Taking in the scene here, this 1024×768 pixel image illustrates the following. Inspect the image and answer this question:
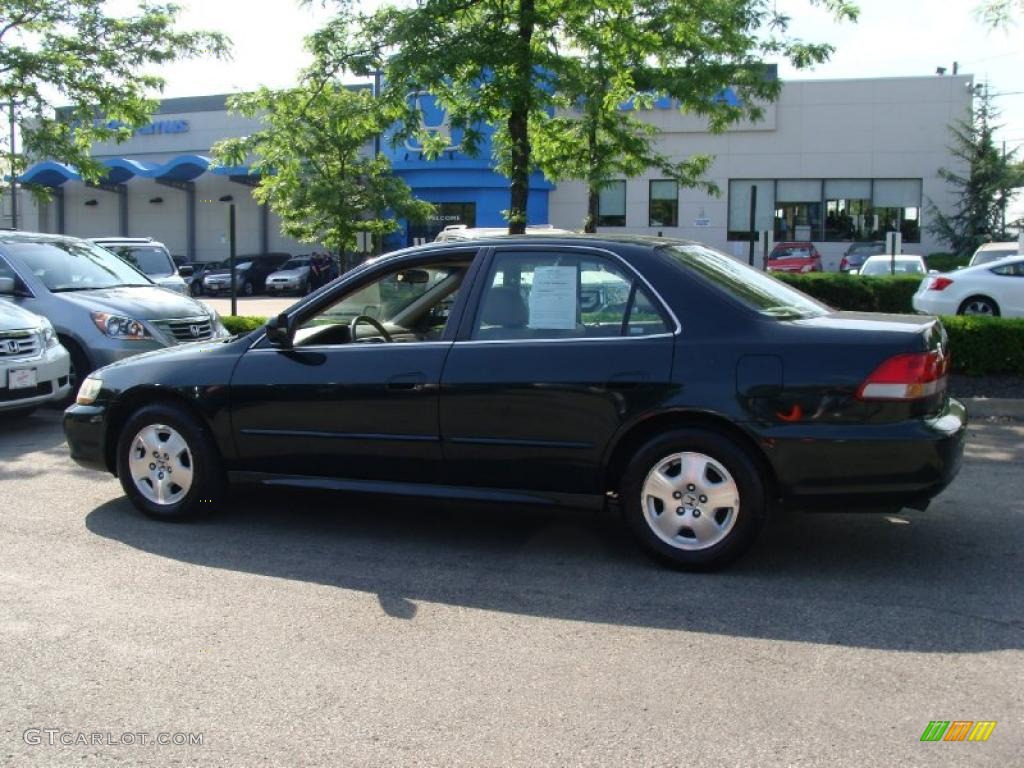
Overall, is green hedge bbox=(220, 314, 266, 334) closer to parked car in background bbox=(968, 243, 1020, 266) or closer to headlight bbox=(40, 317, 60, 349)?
headlight bbox=(40, 317, 60, 349)

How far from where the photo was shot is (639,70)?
43.7 ft

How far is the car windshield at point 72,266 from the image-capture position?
10984 millimetres

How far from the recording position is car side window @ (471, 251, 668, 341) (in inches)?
207

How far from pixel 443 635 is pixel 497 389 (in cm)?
140

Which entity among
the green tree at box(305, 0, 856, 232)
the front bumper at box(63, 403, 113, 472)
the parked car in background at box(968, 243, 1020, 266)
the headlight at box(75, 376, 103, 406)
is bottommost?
the front bumper at box(63, 403, 113, 472)

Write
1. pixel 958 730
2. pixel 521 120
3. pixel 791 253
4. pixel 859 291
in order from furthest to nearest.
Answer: pixel 791 253 → pixel 859 291 → pixel 521 120 → pixel 958 730

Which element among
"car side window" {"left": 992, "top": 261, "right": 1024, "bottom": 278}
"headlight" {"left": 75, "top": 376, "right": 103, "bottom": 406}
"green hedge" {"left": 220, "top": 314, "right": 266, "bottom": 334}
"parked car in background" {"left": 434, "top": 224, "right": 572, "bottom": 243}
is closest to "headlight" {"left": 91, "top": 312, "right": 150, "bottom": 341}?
"parked car in background" {"left": 434, "top": 224, "right": 572, "bottom": 243}

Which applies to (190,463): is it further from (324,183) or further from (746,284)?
(324,183)

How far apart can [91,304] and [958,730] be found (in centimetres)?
939

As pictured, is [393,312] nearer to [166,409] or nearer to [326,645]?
[166,409]

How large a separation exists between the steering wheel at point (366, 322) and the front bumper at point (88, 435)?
1649mm

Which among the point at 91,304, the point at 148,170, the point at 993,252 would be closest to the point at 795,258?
the point at 993,252

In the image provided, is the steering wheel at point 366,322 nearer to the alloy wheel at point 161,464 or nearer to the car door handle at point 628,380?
the alloy wheel at point 161,464

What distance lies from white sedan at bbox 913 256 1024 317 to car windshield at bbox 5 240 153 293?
1179 cm
